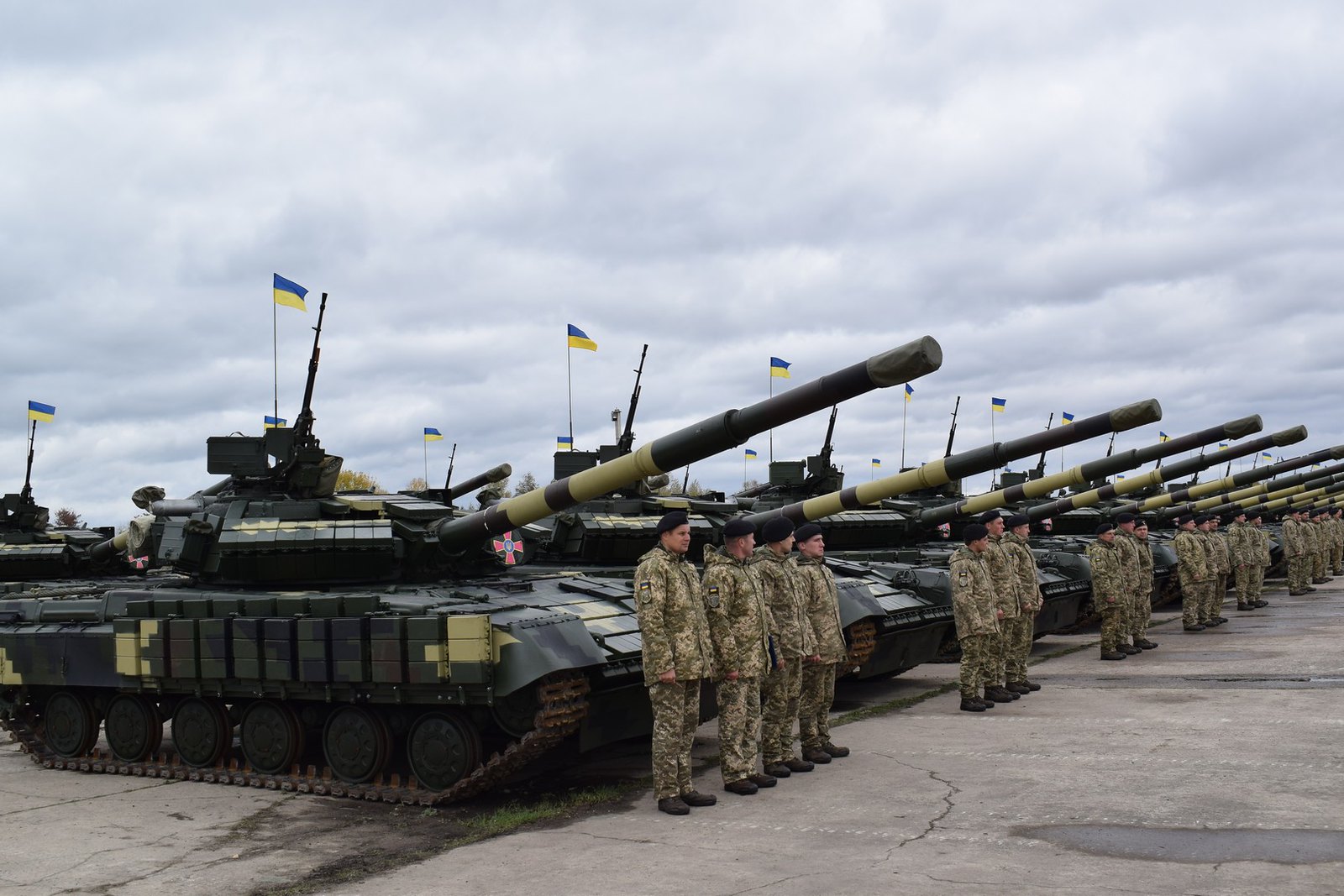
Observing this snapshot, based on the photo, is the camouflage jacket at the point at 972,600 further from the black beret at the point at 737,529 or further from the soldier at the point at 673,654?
the soldier at the point at 673,654

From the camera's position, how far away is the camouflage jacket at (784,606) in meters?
10.4

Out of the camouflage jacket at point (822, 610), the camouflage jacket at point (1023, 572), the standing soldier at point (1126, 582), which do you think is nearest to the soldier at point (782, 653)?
the camouflage jacket at point (822, 610)

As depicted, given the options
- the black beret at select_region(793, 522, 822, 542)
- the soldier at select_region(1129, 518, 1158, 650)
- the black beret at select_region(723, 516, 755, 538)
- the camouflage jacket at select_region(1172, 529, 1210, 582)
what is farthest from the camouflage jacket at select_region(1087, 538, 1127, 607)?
the black beret at select_region(723, 516, 755, 538)

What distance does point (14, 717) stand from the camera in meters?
13.0

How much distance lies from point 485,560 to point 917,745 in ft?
14.8

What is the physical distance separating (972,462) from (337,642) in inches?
285

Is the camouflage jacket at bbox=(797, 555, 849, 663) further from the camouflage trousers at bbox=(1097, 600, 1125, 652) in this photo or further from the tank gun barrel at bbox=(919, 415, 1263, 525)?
the camouflage trousers at bbox=(1097, 600, 1125, 652)

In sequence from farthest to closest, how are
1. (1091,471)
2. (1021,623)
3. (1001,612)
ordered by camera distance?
1. (1091,471)
2. (1021,623)
3. (1001,612)

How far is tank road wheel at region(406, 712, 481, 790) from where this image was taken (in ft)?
32.5

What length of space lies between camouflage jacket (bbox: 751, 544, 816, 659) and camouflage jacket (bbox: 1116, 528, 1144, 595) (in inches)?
365

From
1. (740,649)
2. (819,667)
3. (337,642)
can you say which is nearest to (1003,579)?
(819,667)

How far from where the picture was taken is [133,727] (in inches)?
479

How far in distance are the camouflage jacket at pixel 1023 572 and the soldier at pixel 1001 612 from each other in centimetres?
16

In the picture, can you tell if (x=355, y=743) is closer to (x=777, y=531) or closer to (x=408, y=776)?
(x=408, y=776)
